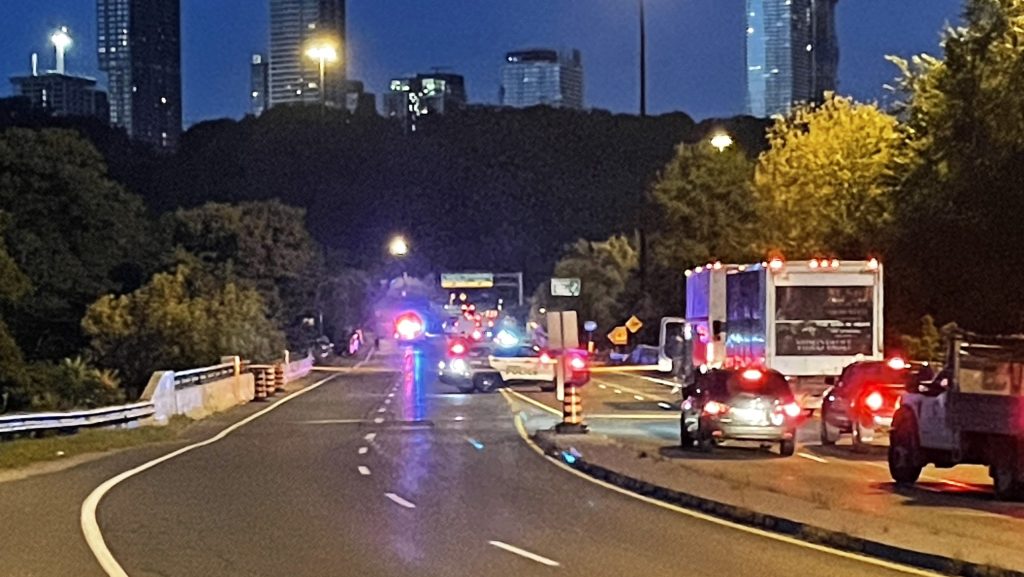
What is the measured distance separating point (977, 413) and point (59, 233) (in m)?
61.4

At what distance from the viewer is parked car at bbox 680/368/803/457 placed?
28344mm

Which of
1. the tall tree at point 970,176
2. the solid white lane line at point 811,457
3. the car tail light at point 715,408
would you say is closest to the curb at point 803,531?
the car tail light at point 715,408

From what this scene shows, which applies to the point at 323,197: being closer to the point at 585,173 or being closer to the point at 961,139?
the point at 585,173

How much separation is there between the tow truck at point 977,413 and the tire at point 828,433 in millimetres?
8591

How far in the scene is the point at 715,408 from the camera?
2873cm

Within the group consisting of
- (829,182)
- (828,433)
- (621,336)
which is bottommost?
(621,336)

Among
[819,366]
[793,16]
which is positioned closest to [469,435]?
[819,366]

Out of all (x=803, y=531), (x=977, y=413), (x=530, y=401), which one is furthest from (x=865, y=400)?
(x=530, y=401)

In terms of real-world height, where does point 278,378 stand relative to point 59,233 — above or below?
below

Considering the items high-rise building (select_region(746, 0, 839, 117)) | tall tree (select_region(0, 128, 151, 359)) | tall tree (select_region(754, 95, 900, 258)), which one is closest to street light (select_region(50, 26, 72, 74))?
tall tree (select_region(0, 128, 151, 359))

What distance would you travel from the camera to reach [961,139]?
4103 centimetres

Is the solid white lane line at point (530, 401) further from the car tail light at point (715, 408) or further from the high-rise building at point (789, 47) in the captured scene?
the high-rise building at point (789, 47)

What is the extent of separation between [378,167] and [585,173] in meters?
19.7

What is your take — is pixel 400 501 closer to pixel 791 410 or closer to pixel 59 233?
pixel 791 410
